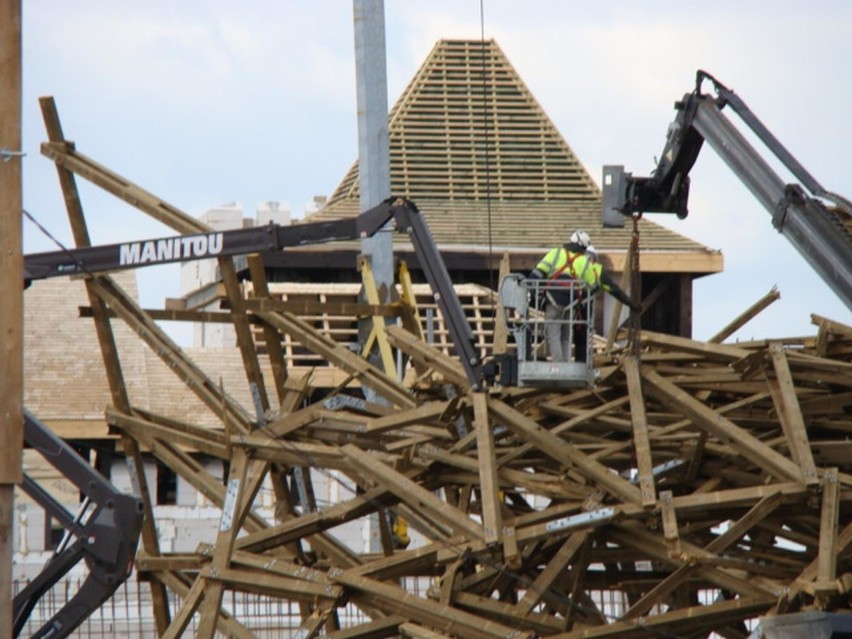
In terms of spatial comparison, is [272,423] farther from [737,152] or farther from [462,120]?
[462,120]

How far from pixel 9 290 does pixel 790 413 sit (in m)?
8.61

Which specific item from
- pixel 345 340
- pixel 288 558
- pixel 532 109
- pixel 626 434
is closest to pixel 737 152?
pixel 626 434

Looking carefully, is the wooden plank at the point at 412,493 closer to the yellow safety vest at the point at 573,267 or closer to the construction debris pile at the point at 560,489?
the construction debris pile at the point at 560,489

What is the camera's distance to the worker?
18.6 meters

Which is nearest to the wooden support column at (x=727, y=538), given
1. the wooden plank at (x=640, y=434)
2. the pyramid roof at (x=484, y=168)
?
the wooden plank at (x=640, y=434)

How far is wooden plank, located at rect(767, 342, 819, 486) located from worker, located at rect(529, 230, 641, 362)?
1.79 m

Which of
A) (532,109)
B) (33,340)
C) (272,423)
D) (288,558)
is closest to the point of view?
(272,423)

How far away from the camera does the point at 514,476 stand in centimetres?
1945

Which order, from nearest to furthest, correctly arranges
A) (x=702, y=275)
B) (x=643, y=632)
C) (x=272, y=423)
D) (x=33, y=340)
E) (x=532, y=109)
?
1. (x=643, y=632)
2. (x=272, y=423)
3. (x=33, y=340)
4. (x=702, y=275)
5. (x=532, y=109)

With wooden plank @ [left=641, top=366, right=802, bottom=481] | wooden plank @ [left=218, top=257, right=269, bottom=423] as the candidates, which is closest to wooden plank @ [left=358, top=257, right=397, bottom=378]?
wooden plank @ [left=218, top=257, right=269, bottom=423]

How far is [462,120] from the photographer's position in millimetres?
50688

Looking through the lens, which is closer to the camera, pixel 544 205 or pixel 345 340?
pixel 345 340

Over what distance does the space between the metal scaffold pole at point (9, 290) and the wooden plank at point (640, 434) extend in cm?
719

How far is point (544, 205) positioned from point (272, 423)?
30040 millimetres
